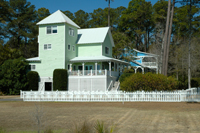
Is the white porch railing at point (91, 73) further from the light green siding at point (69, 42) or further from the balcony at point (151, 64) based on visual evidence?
the balcony at point (151, 64)

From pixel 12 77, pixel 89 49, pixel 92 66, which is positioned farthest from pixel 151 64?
pixel 12 77

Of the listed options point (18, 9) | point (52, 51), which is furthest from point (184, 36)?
point (18, 9)

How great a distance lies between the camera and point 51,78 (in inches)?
1479

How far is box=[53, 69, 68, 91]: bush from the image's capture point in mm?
35094

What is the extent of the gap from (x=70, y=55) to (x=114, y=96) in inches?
687

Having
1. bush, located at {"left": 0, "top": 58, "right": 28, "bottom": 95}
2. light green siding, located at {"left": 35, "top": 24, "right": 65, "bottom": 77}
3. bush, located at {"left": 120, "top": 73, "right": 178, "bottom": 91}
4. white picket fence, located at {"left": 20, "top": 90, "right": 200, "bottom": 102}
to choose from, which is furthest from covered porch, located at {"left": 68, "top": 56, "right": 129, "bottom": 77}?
white picket fence, located at {"left": 20, "top": 90, "right": 200, "bottom": 102}

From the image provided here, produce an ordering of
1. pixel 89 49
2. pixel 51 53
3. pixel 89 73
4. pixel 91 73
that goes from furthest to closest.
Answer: pixel 89 49 < pixel 51 53 < pixel 89 73 < pixel 91 73

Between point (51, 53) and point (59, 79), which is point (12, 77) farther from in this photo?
point (59, 79)

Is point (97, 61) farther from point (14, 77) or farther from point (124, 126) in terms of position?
point (124, 126)

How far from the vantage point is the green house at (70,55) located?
3556cm

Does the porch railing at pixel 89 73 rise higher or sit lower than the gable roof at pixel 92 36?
lower

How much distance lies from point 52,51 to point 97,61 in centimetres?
746

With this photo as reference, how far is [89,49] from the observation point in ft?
130

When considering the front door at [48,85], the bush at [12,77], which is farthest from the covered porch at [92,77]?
the bush at [12,77]
